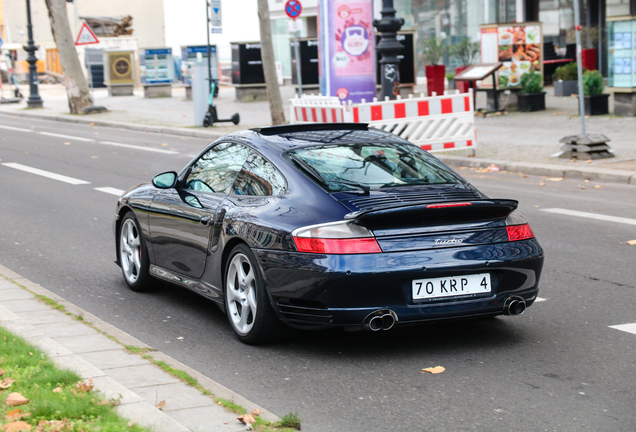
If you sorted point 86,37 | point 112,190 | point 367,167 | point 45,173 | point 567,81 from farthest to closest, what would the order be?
point 86,37
point 567,81
point 45,173
point 112,190
point 367,167

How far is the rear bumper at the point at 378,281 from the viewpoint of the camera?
4816 mm

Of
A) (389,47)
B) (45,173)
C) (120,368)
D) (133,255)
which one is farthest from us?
(389,47)

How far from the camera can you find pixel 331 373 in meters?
4.89

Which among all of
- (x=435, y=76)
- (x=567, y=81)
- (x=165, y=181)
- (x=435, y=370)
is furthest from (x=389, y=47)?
(x=435, y=370)

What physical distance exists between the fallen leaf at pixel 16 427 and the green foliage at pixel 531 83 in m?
20.8

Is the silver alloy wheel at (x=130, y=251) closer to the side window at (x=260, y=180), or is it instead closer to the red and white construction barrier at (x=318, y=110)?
the side window at (x=260, y=180)

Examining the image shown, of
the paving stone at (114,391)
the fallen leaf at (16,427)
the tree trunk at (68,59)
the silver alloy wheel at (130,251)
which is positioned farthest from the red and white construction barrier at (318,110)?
the tree trunk at (68,59)

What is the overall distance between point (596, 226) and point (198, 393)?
6.38m

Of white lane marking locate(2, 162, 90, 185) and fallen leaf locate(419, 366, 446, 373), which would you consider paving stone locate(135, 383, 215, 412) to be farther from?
white lane marking locate(2, 162, 90, 185)

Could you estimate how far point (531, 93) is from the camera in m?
22.8

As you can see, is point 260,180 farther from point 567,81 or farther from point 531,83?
point 567,81

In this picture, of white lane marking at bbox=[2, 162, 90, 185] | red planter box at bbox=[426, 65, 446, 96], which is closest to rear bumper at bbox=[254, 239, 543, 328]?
white lane marking at bbox=[2, 162, 90, 185]

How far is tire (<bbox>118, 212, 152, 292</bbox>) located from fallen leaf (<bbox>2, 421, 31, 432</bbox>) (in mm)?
3296

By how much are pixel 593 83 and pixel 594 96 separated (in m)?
0.32
